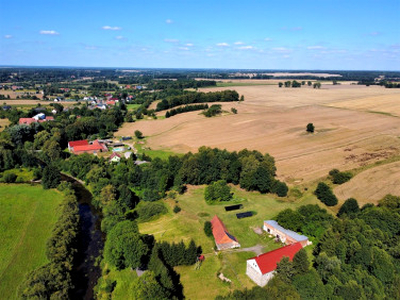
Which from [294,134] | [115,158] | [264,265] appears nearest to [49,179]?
[115,158]

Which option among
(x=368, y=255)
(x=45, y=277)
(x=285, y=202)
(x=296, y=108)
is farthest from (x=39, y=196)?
(x=296, y=108)

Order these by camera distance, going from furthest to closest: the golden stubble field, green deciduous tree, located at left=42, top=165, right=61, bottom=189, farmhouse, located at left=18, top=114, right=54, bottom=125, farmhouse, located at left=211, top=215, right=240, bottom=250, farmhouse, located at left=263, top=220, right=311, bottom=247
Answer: farmhouse, located at left=18, top=114, right=54, bottom=125 < the golden stubble field < green deciduous tree, located at left=42, top=165, right=61, bottom=189 < farmhouse, located at left=263, top=220, right=311, bottom=247 < farmhouse, located at left=211, top=215, right=240, bottom=250

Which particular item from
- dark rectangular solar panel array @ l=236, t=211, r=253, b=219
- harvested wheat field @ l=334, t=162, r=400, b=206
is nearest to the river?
dark rectangular solar panel array @ l=236, t=211, r=253, b=219

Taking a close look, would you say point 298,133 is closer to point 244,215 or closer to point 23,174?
point 244,215

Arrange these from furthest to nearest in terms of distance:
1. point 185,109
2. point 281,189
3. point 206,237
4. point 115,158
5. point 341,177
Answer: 1. point 185,109
2. point 115,158
3. point 341,177
4. point 281,189
5. point 206,237

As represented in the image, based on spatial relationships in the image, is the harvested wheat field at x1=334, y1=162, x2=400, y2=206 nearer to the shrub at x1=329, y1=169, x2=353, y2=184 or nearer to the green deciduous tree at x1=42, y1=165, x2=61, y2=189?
the shrub at x1=329, y1=169, x2=353, y2=184

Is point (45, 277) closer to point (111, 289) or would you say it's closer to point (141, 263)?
point (111, 289)

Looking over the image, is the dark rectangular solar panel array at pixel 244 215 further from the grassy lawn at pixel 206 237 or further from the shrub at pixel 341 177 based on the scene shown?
the shrub at pixel 341 177
